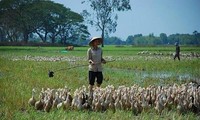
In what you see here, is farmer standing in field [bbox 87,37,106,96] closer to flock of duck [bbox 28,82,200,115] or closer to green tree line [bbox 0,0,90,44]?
flock of duck [bbox 28,82,200,115]

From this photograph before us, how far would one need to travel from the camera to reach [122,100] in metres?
6.53

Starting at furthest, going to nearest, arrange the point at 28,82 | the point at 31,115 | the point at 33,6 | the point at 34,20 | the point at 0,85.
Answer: the point at 34,20, the point at 33,6, the point at 28,82, the point at 0,85, the point at 31,115

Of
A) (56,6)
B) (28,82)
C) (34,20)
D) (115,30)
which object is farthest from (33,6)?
(28,82)

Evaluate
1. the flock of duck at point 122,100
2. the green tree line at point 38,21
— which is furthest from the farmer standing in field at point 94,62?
the green tree line at point 38,21

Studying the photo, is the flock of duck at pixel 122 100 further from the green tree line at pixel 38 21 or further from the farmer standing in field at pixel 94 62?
the green tree line at pixel 38 21

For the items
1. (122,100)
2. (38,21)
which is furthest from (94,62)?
(38,21)

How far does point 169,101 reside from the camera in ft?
22.0

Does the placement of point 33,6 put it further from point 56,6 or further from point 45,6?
point 56,6

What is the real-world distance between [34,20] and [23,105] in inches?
2216

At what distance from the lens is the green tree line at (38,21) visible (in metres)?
53.5

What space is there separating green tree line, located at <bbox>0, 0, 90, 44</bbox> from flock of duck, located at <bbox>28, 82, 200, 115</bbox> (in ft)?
137

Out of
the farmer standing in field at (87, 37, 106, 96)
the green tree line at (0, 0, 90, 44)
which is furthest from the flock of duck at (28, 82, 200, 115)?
the green tree line at (0, 0, 90, 44)

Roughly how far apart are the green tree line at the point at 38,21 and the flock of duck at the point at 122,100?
41.7 meters

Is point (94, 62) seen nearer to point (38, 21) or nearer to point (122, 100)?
point (122, 100)
